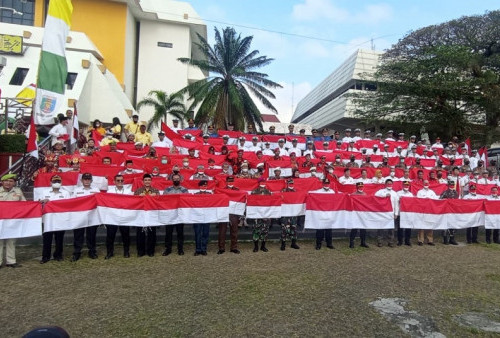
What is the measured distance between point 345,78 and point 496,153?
26.1 metres

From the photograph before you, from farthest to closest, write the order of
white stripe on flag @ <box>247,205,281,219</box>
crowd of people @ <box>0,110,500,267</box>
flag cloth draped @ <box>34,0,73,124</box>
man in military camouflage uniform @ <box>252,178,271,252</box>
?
white stripe on flag @ <box>247,205,281,219</box>
man in military camouflage uniform @ <box>252,178,271,252</box>
flag cloth draped @ <box>34,0,73,124</box>
crowd of people @ <box>0,110,500,267</box>

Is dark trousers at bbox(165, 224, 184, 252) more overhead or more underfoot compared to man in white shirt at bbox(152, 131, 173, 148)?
more underfoot

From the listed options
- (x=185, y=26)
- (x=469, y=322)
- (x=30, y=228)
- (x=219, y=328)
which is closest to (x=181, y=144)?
(x=30, y=228)

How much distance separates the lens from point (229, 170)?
12969 millimetres

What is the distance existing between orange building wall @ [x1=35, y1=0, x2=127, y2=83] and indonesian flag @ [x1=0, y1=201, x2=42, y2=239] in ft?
90.3

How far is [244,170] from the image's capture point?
12.3 m

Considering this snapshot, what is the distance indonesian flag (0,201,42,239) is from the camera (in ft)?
25.7

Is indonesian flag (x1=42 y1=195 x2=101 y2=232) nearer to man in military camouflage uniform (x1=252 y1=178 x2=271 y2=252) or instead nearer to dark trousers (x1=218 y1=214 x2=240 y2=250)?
dark trousers (x1=218 y1=214 x2=240 y2=250)

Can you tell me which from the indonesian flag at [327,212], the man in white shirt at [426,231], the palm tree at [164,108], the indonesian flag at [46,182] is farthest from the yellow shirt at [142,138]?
the palm tree at [164,108]

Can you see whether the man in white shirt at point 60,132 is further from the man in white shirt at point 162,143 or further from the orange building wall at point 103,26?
the orange building wall at point 103,26

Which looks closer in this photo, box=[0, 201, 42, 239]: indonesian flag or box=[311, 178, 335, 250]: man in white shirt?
box=[0, 201, 42, 239]: indonesian flag

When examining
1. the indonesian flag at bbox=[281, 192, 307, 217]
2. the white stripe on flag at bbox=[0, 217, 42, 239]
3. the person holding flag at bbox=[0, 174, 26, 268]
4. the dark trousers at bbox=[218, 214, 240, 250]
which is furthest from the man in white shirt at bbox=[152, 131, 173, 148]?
the white stripe on flag at bbox=[0, 217, 42, 239]

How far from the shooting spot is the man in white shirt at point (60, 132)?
13570 mm

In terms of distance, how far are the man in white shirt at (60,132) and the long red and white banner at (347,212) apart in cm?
958
